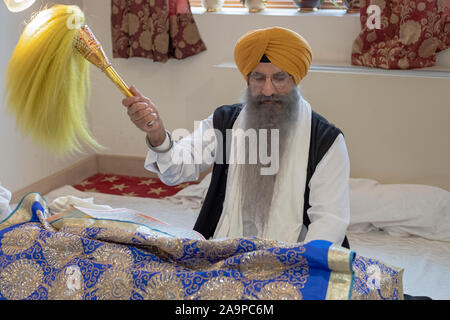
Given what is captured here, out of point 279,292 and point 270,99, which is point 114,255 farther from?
point 270,99

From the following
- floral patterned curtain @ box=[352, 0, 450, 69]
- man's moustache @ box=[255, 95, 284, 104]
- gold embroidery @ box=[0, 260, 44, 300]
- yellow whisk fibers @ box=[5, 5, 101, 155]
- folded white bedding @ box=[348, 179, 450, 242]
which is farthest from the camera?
floral patterned curtain @ box=[352, 0, 450, 69]

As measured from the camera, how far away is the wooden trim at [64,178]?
146 inches

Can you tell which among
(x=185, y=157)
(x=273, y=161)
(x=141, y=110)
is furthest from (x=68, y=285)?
(x=273, y=161)

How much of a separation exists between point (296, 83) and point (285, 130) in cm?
19

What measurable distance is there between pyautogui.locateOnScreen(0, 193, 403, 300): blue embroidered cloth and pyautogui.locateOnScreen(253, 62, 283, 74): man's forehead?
2.88ft

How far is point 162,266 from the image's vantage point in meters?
1.25

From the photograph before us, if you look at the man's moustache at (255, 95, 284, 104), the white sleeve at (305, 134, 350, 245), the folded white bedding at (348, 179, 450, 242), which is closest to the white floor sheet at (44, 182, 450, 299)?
the folded white bedding at (348, 179, 450, 242)

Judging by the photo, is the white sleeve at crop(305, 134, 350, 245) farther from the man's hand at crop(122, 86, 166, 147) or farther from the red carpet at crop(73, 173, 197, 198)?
the red carpet at crop(73, 173, 197, 198)

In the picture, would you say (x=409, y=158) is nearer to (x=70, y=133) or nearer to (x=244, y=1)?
(x=244, y=1)

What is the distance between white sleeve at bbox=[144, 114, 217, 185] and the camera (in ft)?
6.52

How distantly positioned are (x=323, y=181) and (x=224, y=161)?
420 millimetres
